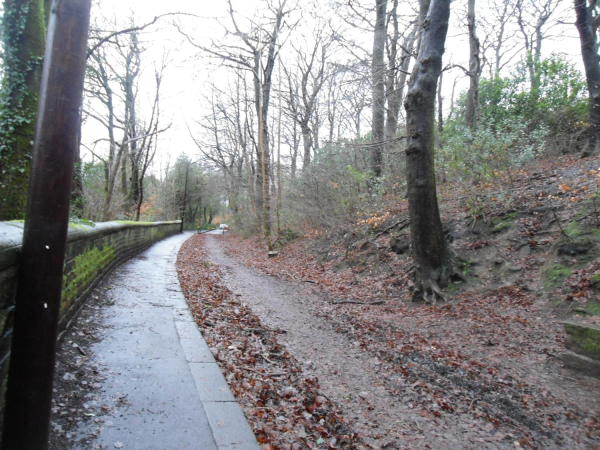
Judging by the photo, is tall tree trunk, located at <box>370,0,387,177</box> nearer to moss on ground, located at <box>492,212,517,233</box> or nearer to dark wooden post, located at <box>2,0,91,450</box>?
moss on ground, located at <box>492,212,517,233</box>

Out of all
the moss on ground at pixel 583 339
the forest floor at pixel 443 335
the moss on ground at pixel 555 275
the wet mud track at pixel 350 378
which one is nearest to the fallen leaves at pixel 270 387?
the forest floor at pixel 443 335

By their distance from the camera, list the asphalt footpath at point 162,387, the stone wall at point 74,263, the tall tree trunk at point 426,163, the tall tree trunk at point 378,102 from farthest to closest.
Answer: the tall tree trunk at point 378,102
the tall tree trunk at point 426,163
the asphalt footpath at point 162,387
the stone wall at point 74,263

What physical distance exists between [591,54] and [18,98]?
13972 mm

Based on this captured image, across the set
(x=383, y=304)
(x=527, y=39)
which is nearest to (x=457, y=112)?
(x=527, y=39)

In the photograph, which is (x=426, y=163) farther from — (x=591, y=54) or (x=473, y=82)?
(x=591, y=54)

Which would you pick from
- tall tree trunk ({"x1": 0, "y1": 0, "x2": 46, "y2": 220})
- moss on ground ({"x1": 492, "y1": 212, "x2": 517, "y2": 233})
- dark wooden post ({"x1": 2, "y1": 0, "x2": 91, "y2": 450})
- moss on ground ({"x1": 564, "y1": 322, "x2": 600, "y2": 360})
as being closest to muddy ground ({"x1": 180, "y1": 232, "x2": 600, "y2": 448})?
moss on ground ({"x1": 564, "y1": 322, "x2": 600, "y2": 360})

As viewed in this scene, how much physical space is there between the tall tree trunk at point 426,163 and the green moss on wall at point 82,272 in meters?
5.73

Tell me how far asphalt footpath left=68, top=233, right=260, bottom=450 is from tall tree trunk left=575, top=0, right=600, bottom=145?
12.1m

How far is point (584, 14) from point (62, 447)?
48.4ft

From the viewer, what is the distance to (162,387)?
10.7 ft

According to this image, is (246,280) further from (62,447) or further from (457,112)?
(457,112)

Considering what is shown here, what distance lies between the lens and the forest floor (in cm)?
344

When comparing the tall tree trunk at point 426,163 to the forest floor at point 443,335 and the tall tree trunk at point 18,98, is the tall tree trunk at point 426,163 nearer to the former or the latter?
the forest floor at point 443,335

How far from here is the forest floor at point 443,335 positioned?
344 cm
